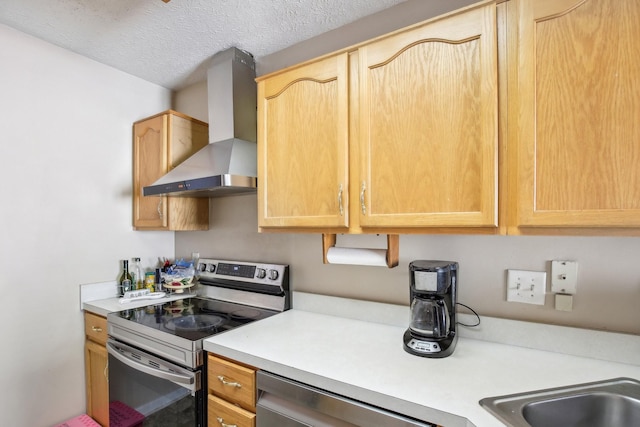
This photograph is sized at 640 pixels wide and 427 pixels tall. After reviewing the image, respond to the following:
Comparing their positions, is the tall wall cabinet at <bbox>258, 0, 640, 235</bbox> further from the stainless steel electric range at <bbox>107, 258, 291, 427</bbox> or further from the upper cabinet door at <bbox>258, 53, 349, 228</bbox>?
the stainless steel electric range at <bbox>107, 258, 291, 427</bbox>

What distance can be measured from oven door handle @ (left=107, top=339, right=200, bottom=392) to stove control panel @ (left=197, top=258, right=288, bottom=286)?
0.61m

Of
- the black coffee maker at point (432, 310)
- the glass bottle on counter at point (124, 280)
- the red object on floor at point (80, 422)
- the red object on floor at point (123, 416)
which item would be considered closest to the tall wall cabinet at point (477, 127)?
the black coffee maker at point (432, 310)

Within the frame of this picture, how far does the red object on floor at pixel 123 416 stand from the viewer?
58.0 inches

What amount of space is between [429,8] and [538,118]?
82cm

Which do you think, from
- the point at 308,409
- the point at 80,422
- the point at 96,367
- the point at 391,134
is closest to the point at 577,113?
the point at 391,134

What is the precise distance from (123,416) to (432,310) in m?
1.56

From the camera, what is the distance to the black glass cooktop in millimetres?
1404

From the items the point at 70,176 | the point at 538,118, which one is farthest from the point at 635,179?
the point at 70,176

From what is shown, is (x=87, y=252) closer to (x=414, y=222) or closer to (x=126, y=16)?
(x=126, y=16)

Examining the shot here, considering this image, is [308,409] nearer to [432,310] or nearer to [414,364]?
[414,364]

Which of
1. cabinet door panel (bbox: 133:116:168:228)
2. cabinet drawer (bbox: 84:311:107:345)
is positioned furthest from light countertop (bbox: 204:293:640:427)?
cabinet door panel (bbox: 133:116:168:228)

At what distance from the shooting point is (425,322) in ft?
3.66

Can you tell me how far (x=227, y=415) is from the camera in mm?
1178

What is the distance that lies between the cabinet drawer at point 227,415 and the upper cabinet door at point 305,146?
0.73 meters
